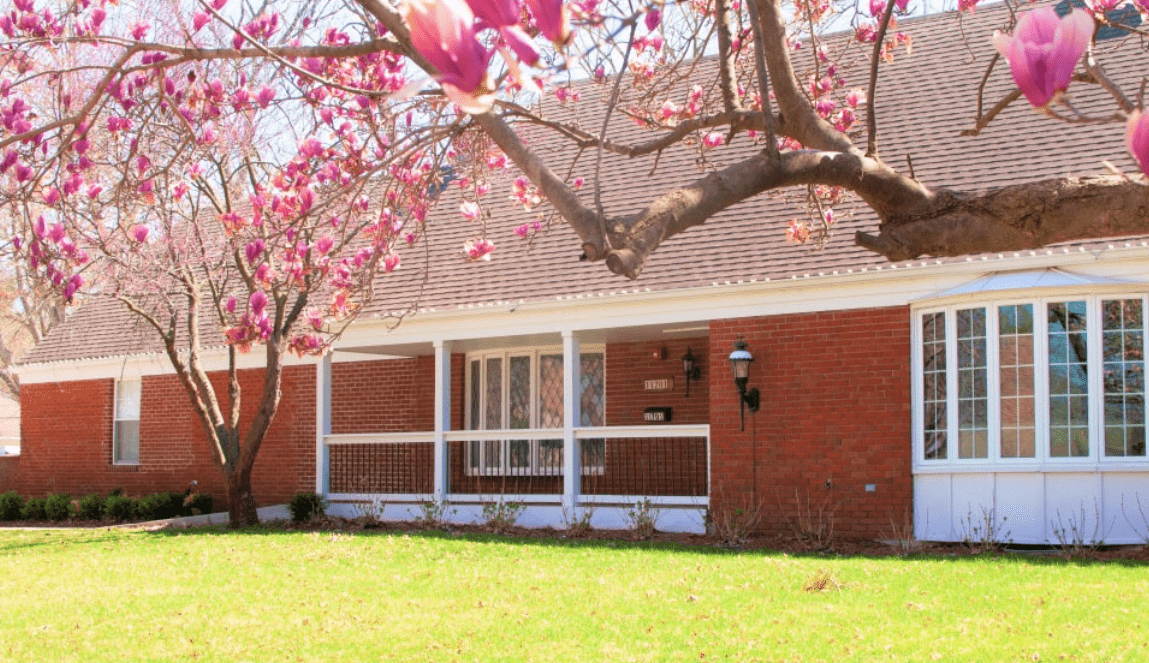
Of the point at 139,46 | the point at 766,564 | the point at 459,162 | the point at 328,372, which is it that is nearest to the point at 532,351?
the point at 328,372

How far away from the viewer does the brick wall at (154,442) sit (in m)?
20.7

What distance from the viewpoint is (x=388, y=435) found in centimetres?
1830

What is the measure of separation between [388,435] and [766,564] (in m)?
8.01

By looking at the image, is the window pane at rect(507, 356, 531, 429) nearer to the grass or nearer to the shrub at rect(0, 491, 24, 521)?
the grass

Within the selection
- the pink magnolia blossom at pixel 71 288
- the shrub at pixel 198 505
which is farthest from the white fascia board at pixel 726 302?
the pink magnolia blossom at pixel 71 288

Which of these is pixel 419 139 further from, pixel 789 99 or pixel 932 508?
pixel 932 508

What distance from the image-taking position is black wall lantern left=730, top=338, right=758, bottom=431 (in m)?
14.8

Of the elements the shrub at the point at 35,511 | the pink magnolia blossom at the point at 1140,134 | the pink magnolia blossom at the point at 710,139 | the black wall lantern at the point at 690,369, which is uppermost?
the pink magnolia blossom at the point at 710,139

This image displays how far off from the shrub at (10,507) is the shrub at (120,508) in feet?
9.28

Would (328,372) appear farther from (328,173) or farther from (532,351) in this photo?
(328,173)

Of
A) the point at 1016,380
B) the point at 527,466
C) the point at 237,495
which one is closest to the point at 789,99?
the point at 1016,380

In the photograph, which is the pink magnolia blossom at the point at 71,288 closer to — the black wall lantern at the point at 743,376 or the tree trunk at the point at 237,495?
the black wall lantern at the point at 743,376

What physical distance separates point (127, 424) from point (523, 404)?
8646mm

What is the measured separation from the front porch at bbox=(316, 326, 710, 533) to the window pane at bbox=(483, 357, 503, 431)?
22mm
